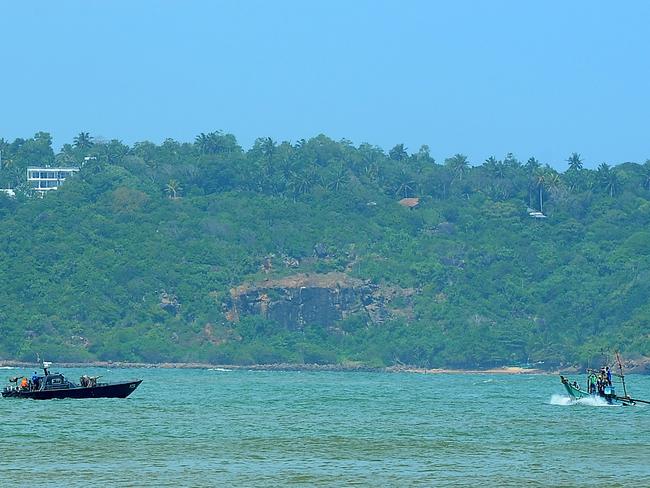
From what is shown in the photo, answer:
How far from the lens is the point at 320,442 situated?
68.2 m

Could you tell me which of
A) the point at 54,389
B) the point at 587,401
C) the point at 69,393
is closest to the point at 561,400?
the point at 587,401

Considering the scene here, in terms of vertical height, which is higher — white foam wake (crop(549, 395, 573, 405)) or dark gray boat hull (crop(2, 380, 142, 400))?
dark gray boat hull (crop(2, 380, 142, 400))

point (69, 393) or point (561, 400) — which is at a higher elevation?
point (69, 393)

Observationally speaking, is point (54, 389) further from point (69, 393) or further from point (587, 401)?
point (587, 401)

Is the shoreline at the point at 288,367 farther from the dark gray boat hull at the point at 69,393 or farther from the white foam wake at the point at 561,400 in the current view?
the dark gray boat hull at the point at 69,393

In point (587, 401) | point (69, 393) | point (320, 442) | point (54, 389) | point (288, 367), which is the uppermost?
point (288, 367)

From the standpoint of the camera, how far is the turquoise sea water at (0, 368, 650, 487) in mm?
54688

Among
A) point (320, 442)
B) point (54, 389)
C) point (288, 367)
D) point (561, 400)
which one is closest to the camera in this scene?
point (320, 442)

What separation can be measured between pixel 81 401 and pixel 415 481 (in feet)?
145

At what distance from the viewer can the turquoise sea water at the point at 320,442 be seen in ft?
179

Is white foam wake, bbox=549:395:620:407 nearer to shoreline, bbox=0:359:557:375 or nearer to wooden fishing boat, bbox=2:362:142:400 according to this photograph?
wooden fishing boat, bbox=2:362:142:400

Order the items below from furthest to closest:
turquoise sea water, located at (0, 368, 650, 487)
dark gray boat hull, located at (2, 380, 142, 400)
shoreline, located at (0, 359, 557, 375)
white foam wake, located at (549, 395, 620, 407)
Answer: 1. shoreline, located at (0, 359, 557, 375)
2. dark gray boat hull, located at (2, 380, 142, 400)
3. white foam wake, located at (549, 395, 620, 407)
4. turquoise sea water, located at (0, 368, 650, 487)

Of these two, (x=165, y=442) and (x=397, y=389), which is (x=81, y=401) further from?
(x=397, y=389)

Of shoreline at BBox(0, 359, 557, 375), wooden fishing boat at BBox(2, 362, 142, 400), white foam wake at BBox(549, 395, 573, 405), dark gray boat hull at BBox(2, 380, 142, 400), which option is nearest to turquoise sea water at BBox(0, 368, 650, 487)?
white foam wake at BBox(549, 395, 573, 405)
